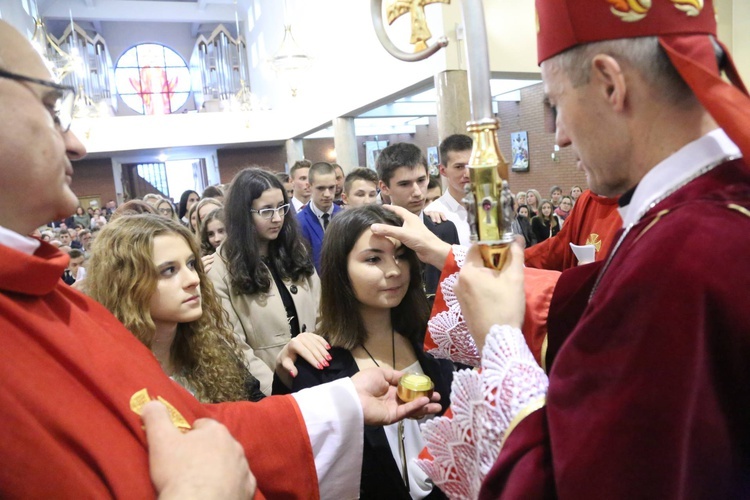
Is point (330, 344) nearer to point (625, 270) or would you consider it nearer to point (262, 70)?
point (625, 270)

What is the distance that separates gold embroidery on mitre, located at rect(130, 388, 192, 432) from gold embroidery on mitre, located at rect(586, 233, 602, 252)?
6.94 ft

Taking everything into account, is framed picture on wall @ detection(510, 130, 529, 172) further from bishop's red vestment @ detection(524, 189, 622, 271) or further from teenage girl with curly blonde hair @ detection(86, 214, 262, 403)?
teenage girl with curly blonde hair @ detection(86, 214, 262, 403)

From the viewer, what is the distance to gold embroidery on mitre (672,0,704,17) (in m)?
0.88

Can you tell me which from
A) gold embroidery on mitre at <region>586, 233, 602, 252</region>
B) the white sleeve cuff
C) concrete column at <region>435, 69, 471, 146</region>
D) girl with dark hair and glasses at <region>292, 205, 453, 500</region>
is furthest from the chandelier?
the white sleeve cuff

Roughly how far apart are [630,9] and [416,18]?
429 millimetres

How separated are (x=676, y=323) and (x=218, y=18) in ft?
75.7

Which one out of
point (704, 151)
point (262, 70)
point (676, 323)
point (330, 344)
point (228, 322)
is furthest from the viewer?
point (262, 70)

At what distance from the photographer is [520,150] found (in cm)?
1177

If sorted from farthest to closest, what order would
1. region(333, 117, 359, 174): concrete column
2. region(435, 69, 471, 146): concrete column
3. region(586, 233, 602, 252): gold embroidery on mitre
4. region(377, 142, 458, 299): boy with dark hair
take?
1. region(333, 117, 359, 174): concrete column
2. region(435, 69, 471, 146): concrete column
3. region(377, 142, 458, 299): boy with dark hair
4. region(586, 233, 602, 252): gold embroidery on mitre

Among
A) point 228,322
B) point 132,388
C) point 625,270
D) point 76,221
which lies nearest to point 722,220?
point 625,270

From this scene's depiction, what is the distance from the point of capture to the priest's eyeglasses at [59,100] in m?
0.85

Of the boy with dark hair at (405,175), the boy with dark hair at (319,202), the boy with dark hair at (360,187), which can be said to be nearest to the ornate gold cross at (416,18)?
the boy with dark hair at (405,175)

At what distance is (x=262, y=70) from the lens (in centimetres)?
1895

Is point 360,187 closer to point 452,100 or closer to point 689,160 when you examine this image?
point 452,100
